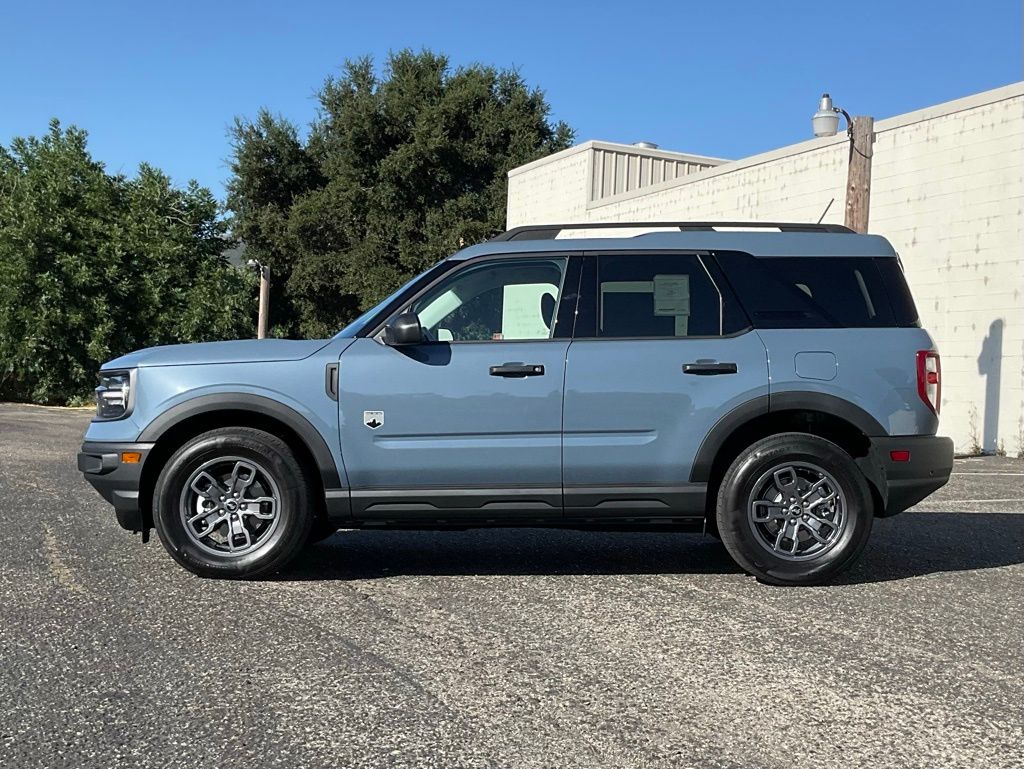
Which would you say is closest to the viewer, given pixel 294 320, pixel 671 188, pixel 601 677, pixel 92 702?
pixel 92 702

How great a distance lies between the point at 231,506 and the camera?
215 inches

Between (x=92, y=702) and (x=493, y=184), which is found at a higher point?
(x=493, y=184)

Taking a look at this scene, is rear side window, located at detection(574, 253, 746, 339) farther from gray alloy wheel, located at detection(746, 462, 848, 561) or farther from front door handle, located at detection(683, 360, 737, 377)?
gray alloy wheel, located at detection(746, 462, 848, 561)

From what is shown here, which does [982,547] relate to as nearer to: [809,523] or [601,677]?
[809,523]

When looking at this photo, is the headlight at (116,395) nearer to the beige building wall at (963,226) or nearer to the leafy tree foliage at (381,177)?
the beige building wall at (963,226)

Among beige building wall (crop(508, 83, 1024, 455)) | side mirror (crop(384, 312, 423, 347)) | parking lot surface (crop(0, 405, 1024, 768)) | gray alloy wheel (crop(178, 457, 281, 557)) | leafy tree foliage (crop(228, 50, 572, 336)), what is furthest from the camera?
leafy tree foliage (crop(228, 50, 572, 336))

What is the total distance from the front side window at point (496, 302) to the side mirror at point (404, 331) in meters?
0.21

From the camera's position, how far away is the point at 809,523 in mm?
5477

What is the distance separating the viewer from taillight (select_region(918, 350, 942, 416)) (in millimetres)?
5508

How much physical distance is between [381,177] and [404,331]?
31050mm

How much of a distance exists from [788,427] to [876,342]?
671 mm

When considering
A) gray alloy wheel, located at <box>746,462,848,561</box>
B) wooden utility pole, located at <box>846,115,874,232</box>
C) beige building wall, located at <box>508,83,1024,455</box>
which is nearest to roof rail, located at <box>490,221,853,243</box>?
gray alloy wheel, located at <box>746,462,848,561</box>

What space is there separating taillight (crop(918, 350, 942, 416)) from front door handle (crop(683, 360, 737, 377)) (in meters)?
1.07

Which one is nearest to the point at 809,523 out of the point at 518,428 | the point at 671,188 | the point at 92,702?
the point at 518,428
